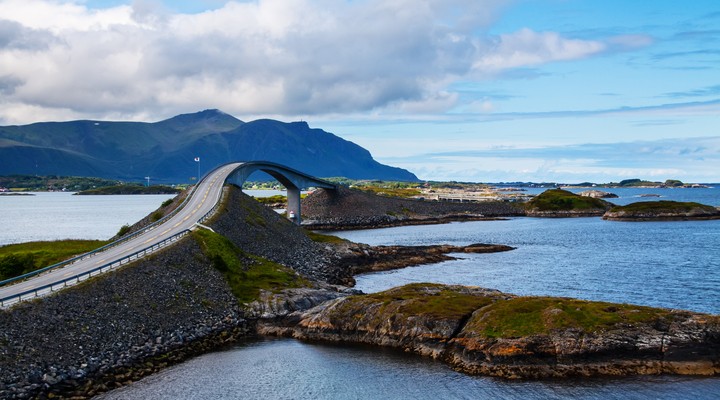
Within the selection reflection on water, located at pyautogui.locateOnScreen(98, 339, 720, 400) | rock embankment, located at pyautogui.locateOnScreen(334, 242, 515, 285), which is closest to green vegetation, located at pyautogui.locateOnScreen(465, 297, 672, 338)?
reflection on water, located at pyautogui.locateOnScreen(98, 339, 720, 400)

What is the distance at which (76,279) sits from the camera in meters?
55.6

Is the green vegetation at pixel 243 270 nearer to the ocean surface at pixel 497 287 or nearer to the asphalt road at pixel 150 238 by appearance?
the asphalt road at pixel 150 238

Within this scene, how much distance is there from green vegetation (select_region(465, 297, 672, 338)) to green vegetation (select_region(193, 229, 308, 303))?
25.7m

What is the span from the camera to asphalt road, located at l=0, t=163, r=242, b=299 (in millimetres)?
55169

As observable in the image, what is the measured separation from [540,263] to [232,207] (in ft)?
164

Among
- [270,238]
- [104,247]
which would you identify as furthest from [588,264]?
[104,247]

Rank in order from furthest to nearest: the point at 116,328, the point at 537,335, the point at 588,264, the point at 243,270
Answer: the point at 588,264 → the point at 243,270 → the point at 116,328 → the point at 537,335

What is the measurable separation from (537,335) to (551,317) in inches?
100

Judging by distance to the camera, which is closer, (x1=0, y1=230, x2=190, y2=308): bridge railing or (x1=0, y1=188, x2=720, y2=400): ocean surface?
(x1=0, y1=188, x2=720, y2=400): ocean surface

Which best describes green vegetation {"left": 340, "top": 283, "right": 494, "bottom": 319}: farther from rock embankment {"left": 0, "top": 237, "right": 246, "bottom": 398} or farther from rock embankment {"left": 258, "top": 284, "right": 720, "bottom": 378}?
rock embankment {"left": 0, "top": 237, "right": 246, "bottom": 398}

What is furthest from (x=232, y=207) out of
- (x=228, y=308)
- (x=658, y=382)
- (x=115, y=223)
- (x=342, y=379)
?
(x=115, y=223)

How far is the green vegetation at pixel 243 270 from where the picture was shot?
223 ft

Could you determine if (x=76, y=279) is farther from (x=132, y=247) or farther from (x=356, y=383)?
(x=356, y=383)

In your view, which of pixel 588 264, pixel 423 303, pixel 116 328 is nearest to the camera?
pixel 116 328
